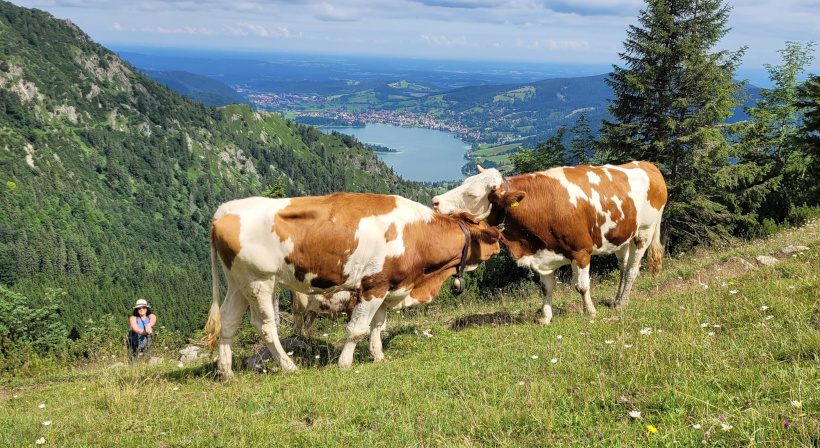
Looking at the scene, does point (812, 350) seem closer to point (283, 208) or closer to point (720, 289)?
point (720, 289)

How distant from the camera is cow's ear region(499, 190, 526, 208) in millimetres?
8180

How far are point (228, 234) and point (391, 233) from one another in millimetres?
2346

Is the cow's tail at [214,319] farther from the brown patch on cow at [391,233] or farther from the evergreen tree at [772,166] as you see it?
the evergreen tree at [772,166]

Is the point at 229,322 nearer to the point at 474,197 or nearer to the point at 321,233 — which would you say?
the point at 321,233

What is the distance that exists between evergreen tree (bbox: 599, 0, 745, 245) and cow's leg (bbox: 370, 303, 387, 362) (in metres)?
18.6

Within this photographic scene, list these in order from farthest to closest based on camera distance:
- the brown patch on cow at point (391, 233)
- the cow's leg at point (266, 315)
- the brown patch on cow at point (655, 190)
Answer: the brown patch on cow at point (655, 190) → the brown patch on cow at point (391, 233) → the cow's leg at point (266, 315)

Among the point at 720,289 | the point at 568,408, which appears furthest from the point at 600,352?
the point at 720,289

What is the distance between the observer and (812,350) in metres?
4.07

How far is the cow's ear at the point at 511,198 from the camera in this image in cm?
818

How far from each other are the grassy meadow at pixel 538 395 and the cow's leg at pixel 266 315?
0.75ft

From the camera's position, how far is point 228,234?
679cm

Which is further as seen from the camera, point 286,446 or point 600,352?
point 600,352

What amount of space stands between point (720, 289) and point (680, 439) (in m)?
5.01

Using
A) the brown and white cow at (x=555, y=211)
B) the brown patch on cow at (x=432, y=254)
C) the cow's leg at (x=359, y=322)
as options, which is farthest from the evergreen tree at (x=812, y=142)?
the cow's leg at (x=359, y=322)
